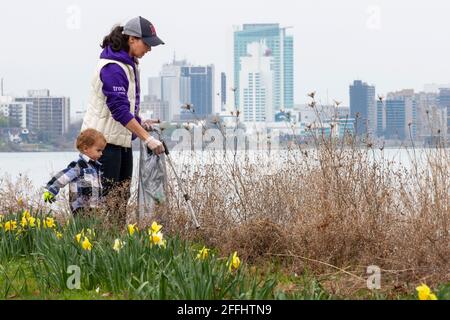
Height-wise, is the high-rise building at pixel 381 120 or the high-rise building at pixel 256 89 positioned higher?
the high-rise building at pixel 256 89

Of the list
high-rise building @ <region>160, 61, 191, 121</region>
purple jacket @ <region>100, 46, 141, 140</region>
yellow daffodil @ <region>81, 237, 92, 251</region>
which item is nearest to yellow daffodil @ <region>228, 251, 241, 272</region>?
yellow daffodil @ <region>81, 237, 92, 251</region>

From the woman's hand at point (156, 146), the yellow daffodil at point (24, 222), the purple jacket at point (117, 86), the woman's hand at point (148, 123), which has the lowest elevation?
the yellow daffodil at point (24, 222)

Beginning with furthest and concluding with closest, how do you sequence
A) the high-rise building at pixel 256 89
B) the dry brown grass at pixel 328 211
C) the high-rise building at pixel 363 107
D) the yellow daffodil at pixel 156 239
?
1. the high-rise building at pixel 256 89
2. the high-rise building at pixel 363 107
3. the dry brown grass at pixel 328 211
4. the yellow daffodil at pixel 156 239

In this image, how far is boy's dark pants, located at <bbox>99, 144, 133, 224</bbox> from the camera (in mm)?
6529

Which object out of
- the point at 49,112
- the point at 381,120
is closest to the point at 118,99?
the point at 381,120

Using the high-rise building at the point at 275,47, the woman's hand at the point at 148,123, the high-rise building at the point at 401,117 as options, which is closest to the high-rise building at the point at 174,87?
the high-rise building at the point at 401,117

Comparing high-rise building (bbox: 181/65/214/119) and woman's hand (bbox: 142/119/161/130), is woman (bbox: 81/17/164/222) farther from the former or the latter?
high-rise building (bbox: 181/65/214/119)

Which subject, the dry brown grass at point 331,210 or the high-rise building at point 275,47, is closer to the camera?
the dry brown grass at point 331,210

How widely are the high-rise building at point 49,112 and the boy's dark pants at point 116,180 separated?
9.81 meters

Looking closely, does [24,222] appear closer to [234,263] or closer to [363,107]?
[234,263]

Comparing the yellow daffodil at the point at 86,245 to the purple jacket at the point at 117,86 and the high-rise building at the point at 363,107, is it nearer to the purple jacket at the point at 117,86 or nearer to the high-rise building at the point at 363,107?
the purple jacket at the point at 117,86

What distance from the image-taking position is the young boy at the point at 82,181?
260 inches

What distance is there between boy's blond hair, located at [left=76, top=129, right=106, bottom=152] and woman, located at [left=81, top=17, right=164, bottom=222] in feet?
0.36

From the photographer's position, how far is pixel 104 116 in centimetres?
664
